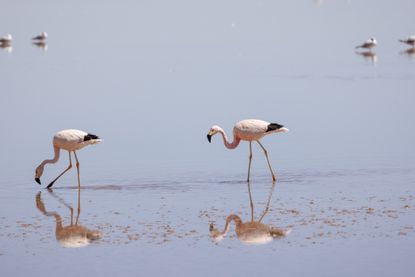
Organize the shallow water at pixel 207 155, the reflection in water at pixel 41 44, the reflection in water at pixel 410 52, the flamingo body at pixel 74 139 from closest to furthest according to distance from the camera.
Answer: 1. the shallow water at pixel 207 155
2. the flamingo body at pixel 74 139
3. the reflection in water at pixel 410 52
4. the reflection in water at pixel 41 44

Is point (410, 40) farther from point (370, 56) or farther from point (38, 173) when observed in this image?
A: point (38, 173)

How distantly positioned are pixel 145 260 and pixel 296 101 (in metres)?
13.6

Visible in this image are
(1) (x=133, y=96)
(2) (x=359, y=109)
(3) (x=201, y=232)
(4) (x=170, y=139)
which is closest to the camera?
(3) (x=201, y=232)

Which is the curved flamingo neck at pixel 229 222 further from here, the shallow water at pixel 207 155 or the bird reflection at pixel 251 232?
the shallow water at pixel 207 155

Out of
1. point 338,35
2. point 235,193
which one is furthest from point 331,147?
point 338,35

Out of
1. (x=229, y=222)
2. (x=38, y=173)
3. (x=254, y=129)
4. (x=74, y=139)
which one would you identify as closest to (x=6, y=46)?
(x=38, y=173)

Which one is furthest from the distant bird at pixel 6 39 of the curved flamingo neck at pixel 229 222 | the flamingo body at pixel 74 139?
the curved flamingo neck at pixel 229 222

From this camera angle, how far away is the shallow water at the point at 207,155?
1105cm

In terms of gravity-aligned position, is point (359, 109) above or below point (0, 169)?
above

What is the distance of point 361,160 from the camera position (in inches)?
652

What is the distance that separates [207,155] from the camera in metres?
17.8

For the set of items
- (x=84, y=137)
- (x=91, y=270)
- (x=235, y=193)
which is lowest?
(x=91, y=270)

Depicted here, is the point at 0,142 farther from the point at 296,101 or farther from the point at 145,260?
the point at 145,260

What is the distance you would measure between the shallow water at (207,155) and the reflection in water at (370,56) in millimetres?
54
